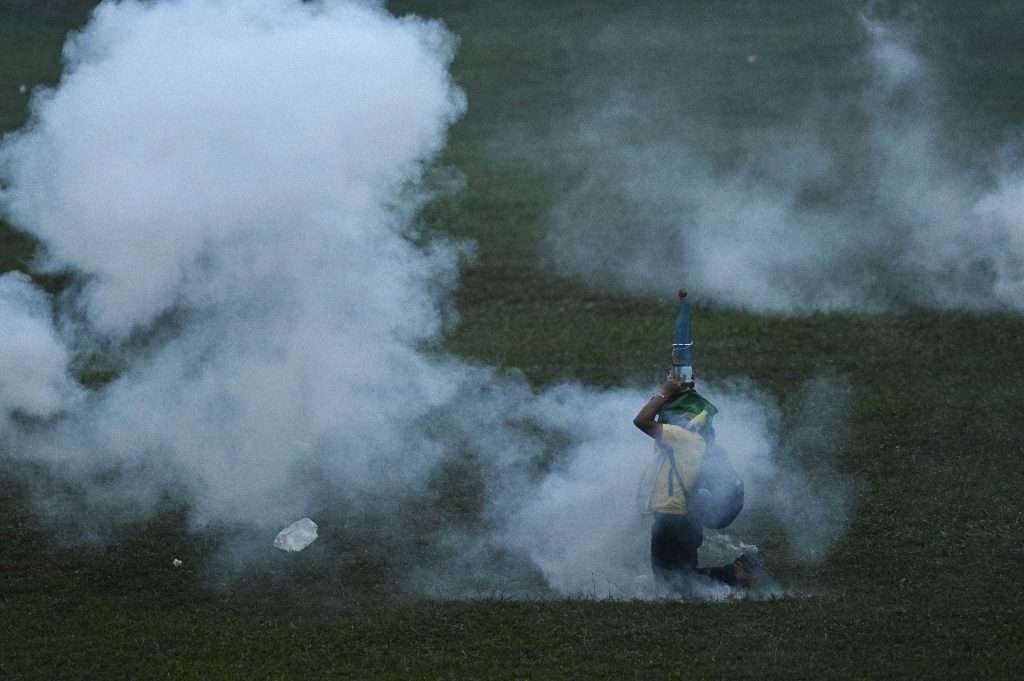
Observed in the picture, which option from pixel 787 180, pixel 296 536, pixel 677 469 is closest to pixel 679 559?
pixel 677 469

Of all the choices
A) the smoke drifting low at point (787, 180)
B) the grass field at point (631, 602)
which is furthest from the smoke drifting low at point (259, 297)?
the smoke drifting low at point (787, 180)

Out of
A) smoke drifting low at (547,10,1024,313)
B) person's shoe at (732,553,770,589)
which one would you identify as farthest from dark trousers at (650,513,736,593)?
smoke drifting low at (547,10,1024,313)

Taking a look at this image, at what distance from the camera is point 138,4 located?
1114 cm

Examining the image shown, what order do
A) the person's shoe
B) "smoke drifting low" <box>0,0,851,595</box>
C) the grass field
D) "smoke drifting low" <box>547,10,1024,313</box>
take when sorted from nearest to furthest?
the grass field, the person's shoe, "smoke drifting low" <box>0,0,851,595</box>, "smoke drifting low" <box>547,10,1024,313</box>

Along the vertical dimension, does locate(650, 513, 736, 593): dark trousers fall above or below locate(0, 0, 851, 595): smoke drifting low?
below

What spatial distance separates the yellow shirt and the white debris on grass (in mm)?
2752

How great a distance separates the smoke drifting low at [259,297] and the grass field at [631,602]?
472mm

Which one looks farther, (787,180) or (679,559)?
(787,180)

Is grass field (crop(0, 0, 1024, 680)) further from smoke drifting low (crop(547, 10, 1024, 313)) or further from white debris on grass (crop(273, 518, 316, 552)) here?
smoke drifting low (crop(547, 10, 1024, 313))

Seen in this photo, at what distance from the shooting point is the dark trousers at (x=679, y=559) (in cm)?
953

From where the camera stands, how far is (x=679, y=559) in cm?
962

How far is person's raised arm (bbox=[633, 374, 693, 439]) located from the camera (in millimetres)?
9648

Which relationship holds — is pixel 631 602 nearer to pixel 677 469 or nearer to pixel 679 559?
pixel 679 559

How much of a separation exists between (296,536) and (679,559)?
3014 millimetres
